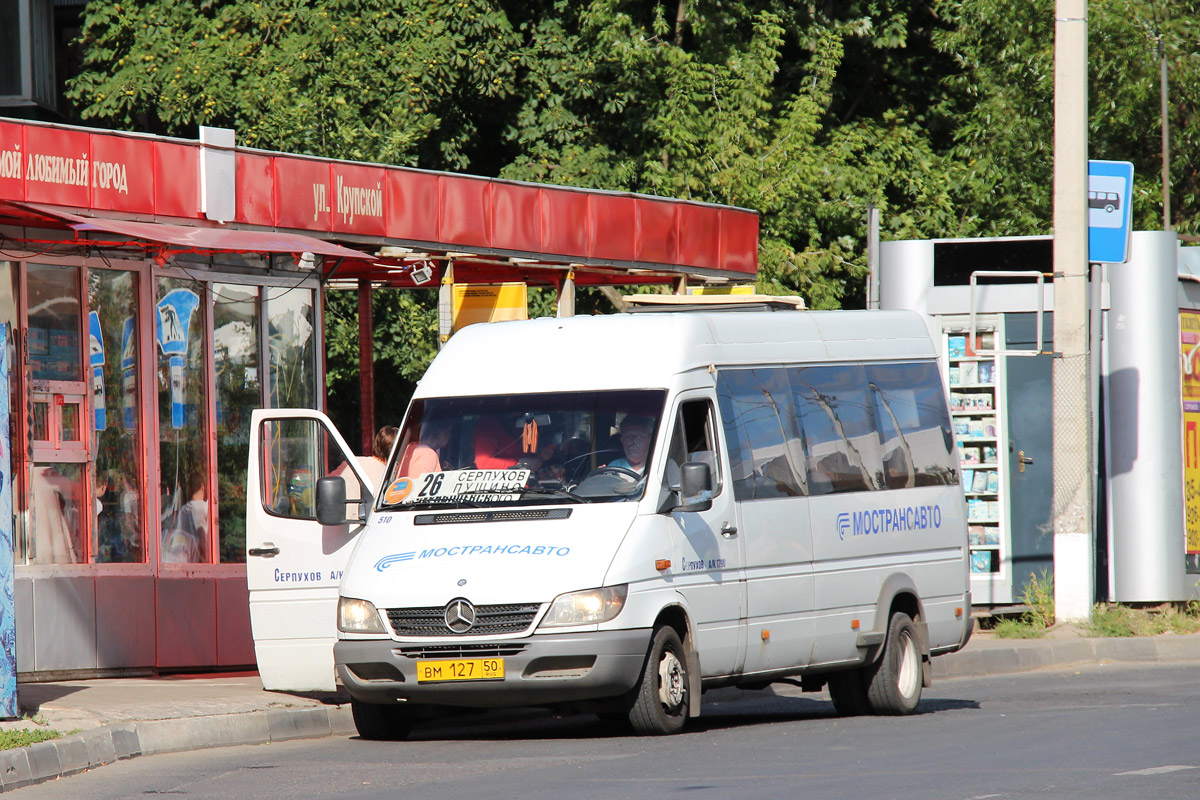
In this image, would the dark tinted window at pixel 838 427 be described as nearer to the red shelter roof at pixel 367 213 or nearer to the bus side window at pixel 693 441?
the bus side window at pixel 693 441

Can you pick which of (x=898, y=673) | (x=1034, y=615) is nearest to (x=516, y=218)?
(x=1034, y=615)

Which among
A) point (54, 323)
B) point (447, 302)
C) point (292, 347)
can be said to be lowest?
point (292, 347)

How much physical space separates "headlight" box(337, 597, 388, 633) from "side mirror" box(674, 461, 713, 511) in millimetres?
1731

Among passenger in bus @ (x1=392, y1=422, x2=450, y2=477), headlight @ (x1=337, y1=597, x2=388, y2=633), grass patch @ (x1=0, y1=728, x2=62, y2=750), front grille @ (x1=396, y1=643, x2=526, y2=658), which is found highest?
passenger in bus @ (x1=392, y1=422, x2=450, y2=477)

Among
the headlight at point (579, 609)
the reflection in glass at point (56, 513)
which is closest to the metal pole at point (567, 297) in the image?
the reflection in glass at point (56, 513)

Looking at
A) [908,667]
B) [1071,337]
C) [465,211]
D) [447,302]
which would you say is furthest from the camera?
[1071,337]

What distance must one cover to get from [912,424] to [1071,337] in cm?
456

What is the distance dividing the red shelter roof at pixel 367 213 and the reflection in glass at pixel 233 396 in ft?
2.25

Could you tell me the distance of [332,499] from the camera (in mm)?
10883

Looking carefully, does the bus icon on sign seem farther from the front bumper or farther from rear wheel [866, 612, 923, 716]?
the front bumper

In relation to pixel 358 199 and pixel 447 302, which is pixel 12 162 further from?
pixel 447 302

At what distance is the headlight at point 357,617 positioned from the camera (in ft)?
32.7

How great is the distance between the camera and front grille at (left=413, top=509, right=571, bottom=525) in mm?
10031

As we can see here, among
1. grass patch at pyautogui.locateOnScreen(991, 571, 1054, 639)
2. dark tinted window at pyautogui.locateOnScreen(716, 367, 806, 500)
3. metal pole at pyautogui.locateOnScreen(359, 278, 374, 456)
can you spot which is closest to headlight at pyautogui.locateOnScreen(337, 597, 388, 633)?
dark tinted window at pyautogui.locateOnScreen(716, 367, 806, 500)
